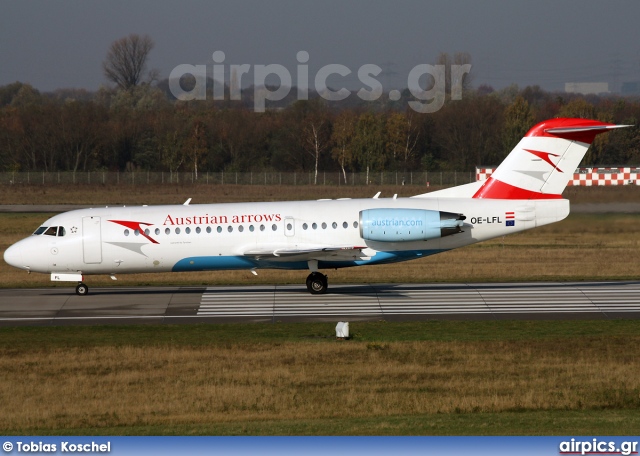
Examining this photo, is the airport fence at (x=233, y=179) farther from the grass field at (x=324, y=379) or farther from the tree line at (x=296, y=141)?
the grass field at (x=324, y=379)

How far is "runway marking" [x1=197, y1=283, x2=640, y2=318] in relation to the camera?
26.9 m

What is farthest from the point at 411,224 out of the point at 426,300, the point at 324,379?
the point at 324,379

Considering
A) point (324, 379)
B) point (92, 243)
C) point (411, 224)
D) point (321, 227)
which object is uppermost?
point (411, 224)

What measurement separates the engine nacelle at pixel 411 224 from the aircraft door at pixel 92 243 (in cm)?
912

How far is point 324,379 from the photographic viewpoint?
1814 centimetres

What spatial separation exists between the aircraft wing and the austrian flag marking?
473cm

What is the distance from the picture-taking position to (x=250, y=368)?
19172mm

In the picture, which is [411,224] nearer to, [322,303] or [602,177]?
[322,303]

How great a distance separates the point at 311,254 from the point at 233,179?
186ft

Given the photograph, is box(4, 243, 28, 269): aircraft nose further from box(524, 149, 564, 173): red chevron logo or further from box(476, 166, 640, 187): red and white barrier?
box(476, 166, 640, 187): red and white barrier

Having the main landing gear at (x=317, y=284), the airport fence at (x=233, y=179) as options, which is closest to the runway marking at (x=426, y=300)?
the main landing gear at (x=317, y=284)

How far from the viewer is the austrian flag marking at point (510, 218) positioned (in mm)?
29359

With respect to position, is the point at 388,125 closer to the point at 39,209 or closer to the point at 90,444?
the point at 39,209

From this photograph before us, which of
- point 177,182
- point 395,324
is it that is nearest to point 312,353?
point 395,324
